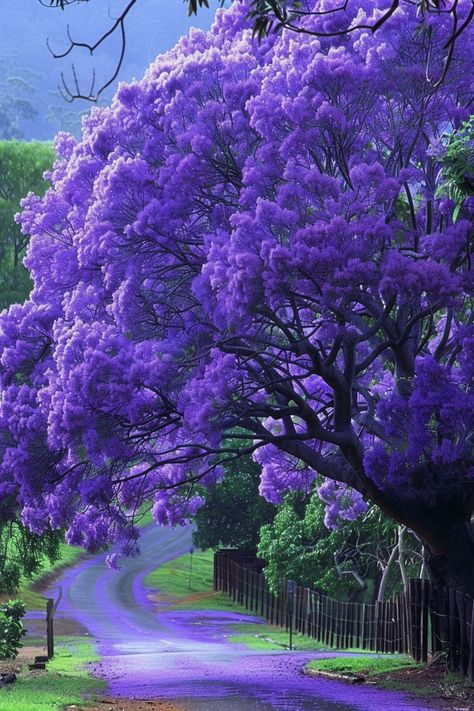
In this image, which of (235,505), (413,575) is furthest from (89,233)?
(235,505)

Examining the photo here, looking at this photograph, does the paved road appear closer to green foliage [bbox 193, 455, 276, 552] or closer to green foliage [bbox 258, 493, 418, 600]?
green foliage [bbox 258, 493, 418, 600]

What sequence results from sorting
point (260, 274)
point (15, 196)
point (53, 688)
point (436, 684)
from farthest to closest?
point (15, 196) < point (436, 684) < point (53, 688) < point (260, 274)

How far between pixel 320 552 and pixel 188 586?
2702cm

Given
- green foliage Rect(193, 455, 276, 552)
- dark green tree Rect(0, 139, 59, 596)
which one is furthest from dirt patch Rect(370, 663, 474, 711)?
green foliage Rect(193, 455, 276, 552)

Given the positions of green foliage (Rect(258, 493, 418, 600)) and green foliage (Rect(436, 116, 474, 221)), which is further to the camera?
green foliage (Rect(258, 493, 418, 600))

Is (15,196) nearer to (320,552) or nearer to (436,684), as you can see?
(320,552)

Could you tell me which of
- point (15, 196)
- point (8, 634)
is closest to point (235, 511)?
point (15, 196)

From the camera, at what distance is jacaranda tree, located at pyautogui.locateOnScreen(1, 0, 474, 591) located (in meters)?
17.0

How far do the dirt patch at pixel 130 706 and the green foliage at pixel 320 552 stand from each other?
2277 cm

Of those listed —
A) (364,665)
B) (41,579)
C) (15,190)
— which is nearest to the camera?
(364,665)

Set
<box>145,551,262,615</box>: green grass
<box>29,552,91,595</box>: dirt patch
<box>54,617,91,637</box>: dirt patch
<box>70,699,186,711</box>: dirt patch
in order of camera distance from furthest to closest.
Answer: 1. <box>29,552,91,595</box>: dirt patch
2. <box>145,551,262,615</box>: green grass
3. <box>54,617,91,637</box>: dirt patch
4. <box>70,699,186,711</box>: dirt patch

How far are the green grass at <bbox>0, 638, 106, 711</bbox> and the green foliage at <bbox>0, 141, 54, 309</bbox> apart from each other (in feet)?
80.4

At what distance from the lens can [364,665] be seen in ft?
71.2

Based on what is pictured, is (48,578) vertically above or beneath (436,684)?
above
